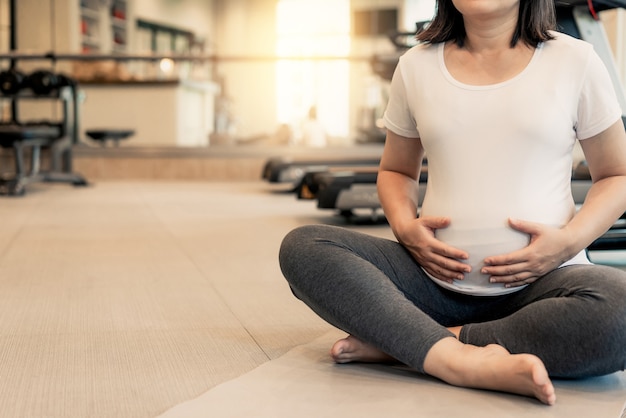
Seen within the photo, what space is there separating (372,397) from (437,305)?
Answer: 285 millimetres

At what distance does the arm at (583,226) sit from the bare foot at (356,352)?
0.22m

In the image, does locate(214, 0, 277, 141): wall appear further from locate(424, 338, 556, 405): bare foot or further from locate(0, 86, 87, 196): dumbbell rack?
locate(424, 338, 556, 405): bare foot

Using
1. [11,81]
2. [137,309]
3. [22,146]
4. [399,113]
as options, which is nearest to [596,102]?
[399,113]

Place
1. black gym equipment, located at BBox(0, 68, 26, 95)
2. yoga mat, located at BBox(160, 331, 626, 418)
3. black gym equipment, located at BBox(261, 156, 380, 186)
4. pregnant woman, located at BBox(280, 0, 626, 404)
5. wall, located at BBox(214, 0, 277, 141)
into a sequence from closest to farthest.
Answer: yoga mat, located at BBox(160, 331, 626, 418) → pregnant woman, located at BBox(280, 0, 626, 404) → black gym equipment, located at BBox(261, 156, 380, 186) → black gym equipment, located at BBox(0, 68, 26, 95) → wall, located at BBox(214, 0, 277, 141)

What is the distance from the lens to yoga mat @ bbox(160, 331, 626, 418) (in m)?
1.09

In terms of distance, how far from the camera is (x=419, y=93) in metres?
1.38

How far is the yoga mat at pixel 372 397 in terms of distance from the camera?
1091mm

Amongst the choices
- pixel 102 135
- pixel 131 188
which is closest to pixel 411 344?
pixel 131 188

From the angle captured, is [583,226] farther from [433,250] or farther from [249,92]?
[249,92]

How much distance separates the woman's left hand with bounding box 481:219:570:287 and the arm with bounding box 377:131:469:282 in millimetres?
52

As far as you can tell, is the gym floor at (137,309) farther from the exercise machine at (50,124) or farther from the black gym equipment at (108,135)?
the black gym equipment at (108,135)

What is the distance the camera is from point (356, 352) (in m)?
1.33

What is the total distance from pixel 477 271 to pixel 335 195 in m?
2.38

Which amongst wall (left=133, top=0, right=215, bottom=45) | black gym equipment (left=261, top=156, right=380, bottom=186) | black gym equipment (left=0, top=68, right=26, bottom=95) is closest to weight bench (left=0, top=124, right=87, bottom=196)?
black gym equipment (left=0, top=68, right=26, bottom=95)
